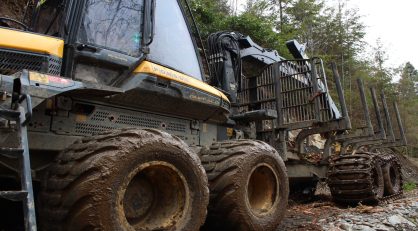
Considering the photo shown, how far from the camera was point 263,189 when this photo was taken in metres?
4.45

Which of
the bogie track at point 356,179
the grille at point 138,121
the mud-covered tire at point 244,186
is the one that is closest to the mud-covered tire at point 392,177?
the bogie track at point 356,179

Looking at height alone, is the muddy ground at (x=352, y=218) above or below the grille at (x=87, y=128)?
below

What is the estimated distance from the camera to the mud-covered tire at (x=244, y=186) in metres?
3.82

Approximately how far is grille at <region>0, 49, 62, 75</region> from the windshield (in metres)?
0.41

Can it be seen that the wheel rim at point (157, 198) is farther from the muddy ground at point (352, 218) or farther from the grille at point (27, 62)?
the muddy ground at point (352, 218)

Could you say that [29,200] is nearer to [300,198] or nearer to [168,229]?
[168,229]

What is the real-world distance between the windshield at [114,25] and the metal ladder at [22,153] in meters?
1.01

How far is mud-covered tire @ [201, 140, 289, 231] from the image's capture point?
12.5 feet

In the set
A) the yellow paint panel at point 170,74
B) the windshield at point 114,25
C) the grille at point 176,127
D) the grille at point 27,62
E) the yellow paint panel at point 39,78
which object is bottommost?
the grille at point 176,127

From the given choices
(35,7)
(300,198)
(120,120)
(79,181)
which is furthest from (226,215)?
(300,198)

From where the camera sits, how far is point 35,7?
4.46 meters

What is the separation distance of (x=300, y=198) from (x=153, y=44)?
5477 millimetres

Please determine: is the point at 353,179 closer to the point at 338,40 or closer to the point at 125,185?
the point at 125,185

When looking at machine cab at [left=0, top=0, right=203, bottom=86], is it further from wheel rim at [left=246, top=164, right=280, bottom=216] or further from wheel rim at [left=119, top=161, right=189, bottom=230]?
wheel rim at [left=246, top=164, right=280, bottom=216]
